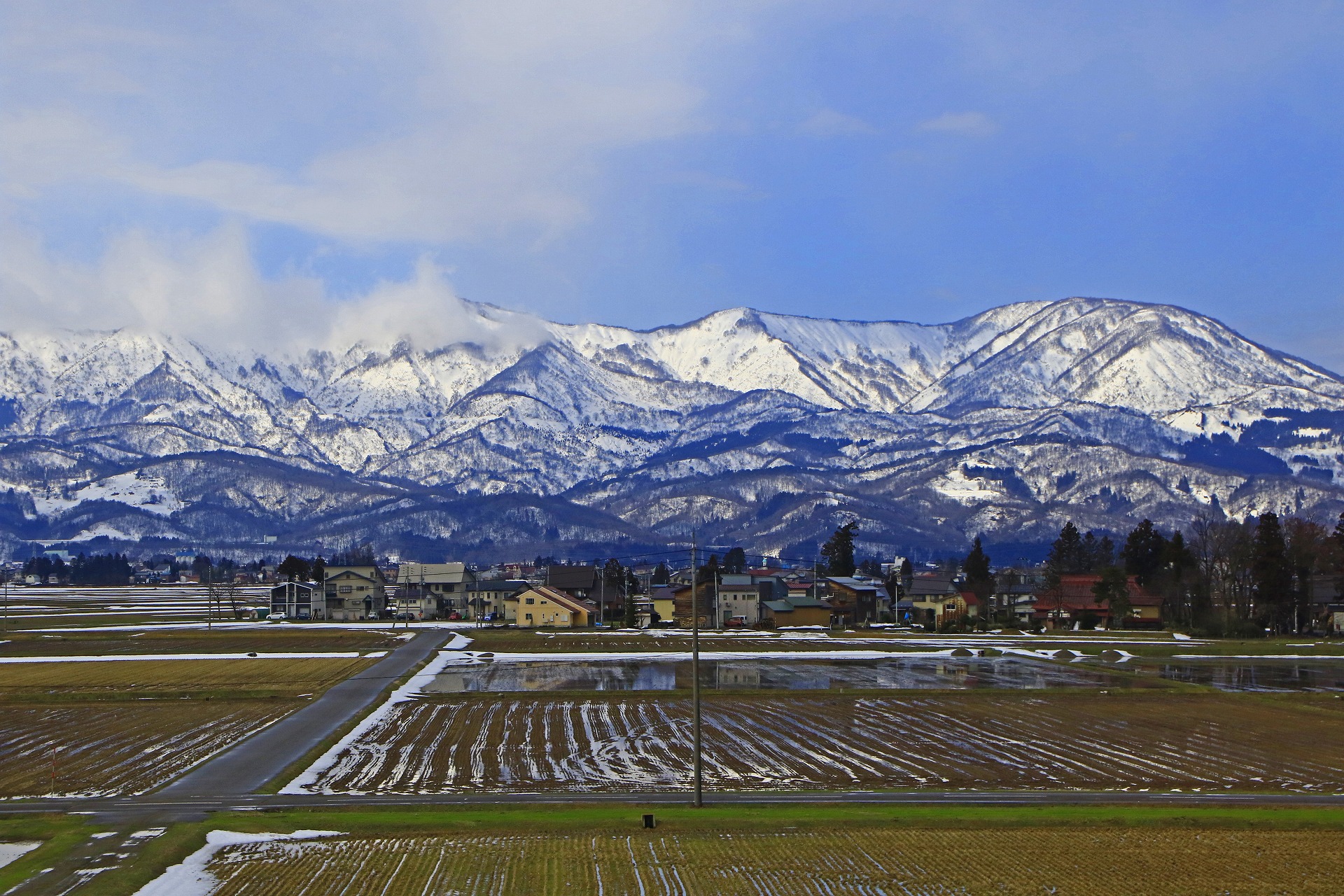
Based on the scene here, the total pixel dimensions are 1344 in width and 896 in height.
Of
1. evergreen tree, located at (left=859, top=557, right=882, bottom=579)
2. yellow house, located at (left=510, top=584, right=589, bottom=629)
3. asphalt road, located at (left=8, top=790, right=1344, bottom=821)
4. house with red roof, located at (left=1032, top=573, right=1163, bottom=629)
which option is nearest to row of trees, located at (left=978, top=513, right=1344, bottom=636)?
house with red roof, located at (left=1032, top=573, right=1163, bottom=629)

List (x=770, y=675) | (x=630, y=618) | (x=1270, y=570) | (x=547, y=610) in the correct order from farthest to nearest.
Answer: (x=547, y=610)
(x=630, y=618)
(x=1270, y=570)
(x=770, y=675)

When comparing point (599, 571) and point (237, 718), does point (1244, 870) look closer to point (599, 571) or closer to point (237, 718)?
point (237, 718)

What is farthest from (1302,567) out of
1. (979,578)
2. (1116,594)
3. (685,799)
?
(685,799)

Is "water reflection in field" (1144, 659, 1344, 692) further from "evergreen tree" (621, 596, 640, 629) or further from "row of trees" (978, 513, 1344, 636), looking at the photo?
→ "evergreen tree" (621, 596, 640, 629)

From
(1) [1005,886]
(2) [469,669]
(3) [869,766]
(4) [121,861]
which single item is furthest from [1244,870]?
(2) [469,669]

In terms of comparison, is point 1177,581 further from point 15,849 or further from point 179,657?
point 15,849

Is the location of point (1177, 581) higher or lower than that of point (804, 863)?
higher

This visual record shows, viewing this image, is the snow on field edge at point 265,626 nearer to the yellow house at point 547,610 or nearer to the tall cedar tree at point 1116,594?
the yellow house at point 547,610

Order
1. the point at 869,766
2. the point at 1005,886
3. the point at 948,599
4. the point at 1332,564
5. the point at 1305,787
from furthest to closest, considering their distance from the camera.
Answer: the point at 948,599, the point at 1332,564, the point at 869,766, the point at 1305,787, the point at 1005,886
